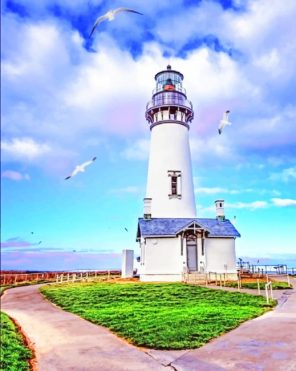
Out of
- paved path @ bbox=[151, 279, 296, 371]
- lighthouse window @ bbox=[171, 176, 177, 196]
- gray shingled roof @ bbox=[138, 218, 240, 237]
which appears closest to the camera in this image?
paved path @ bbox=[151, 279, 296, 371]

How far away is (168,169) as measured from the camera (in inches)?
1126

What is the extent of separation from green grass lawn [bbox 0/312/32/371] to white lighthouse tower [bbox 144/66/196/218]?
1830 centimetres

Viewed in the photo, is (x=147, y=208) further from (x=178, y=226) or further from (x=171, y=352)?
(x=171, y=352)

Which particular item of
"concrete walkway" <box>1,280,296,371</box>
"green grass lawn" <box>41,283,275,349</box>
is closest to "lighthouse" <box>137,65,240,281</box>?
"green grass lawn" <box>41,283,275,349</box>

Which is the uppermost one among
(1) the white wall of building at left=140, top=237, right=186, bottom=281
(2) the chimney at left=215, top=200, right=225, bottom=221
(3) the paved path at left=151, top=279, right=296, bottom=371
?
(2) the chimney at left=215, top=200, right=225, bottom=221

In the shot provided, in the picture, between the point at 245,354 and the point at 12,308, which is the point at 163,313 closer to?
the point at 245,354

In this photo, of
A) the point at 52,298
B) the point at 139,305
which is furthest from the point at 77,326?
the point at 52,298

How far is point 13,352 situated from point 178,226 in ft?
62.1

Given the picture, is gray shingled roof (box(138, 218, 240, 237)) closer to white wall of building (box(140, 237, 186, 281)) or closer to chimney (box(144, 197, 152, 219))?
chimney (box(144, 197, 152, 219))

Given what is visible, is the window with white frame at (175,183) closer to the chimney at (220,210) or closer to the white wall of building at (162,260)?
the chimney at (220,210)

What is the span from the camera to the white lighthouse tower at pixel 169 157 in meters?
28.2

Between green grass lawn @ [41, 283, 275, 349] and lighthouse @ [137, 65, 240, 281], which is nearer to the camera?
green grass lawn @ [41, 283, 275, 349]

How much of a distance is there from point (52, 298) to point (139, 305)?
19.9 ft

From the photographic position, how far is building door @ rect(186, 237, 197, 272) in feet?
83.7
